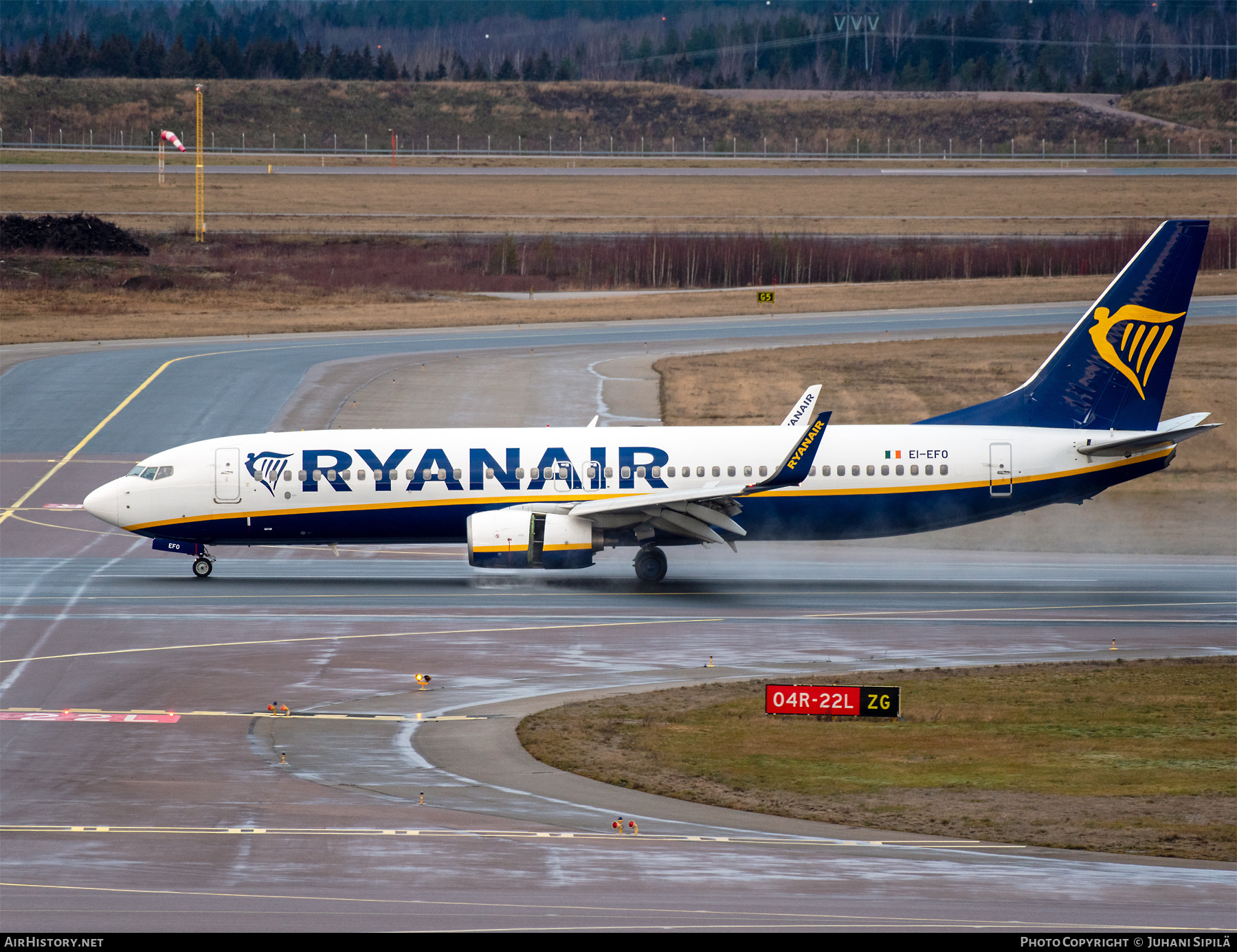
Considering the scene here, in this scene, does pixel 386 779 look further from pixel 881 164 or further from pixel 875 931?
pixel 881 164

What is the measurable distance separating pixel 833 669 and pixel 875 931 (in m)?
15.9

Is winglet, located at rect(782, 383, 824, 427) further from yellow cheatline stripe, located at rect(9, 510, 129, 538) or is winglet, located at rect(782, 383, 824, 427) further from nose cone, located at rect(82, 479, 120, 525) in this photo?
yellow cheatline stripe, located at rect(9, 510, 129, 538)

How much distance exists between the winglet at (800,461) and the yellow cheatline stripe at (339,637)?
4022mm

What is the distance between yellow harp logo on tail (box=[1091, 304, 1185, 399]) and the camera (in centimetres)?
4284

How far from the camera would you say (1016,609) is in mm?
38969

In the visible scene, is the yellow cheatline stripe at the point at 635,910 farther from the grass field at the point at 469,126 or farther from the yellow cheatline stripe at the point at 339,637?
the grass field at the point at 469,126

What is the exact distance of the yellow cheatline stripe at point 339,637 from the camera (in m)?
32.3

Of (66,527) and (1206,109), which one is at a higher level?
(1206,109)

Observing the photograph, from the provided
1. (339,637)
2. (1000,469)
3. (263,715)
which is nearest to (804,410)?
(1000,469)

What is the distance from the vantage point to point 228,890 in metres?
17.6

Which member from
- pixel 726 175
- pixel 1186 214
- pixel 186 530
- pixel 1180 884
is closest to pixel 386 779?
pixel 1180 884

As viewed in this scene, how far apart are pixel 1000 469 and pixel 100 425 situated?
38150 mm

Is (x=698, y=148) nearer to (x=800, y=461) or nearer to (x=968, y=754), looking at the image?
(x=800, y=461)

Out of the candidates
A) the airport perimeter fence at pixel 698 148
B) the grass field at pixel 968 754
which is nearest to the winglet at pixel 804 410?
the grass field at pixel 968 754
